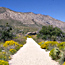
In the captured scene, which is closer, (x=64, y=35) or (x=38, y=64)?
(x=38, y=64)

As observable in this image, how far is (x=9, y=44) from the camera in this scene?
1438 cm

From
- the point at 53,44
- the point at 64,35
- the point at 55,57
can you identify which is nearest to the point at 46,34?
the point at 64,35

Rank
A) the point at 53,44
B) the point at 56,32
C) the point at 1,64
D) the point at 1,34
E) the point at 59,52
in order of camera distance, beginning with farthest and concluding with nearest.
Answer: the point at 56,32 < the point at 1,34 < the point at 53,44 < the point at 59,52 < the point at 1,64

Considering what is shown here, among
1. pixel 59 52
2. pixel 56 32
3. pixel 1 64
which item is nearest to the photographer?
pixel 1 64

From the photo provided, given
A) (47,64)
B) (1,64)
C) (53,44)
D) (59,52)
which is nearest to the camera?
(1,64)

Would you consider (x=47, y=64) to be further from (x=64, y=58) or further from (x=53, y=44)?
(x=53, y=44)

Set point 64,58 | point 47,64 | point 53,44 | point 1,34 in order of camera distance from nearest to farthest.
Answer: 1. point 64,58
2. point 47,64
3. point 53,44
4. point 1,34

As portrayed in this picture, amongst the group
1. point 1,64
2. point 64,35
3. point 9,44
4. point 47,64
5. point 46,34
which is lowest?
point 47,64

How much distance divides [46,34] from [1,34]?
15010mm

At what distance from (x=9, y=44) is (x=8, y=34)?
801 centimetres

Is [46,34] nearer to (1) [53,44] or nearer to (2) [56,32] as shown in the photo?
(2) [56,32]

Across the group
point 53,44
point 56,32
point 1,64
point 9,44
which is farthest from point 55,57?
point 56,32

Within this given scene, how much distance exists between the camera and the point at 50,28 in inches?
1212

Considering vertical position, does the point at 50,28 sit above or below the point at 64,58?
above
